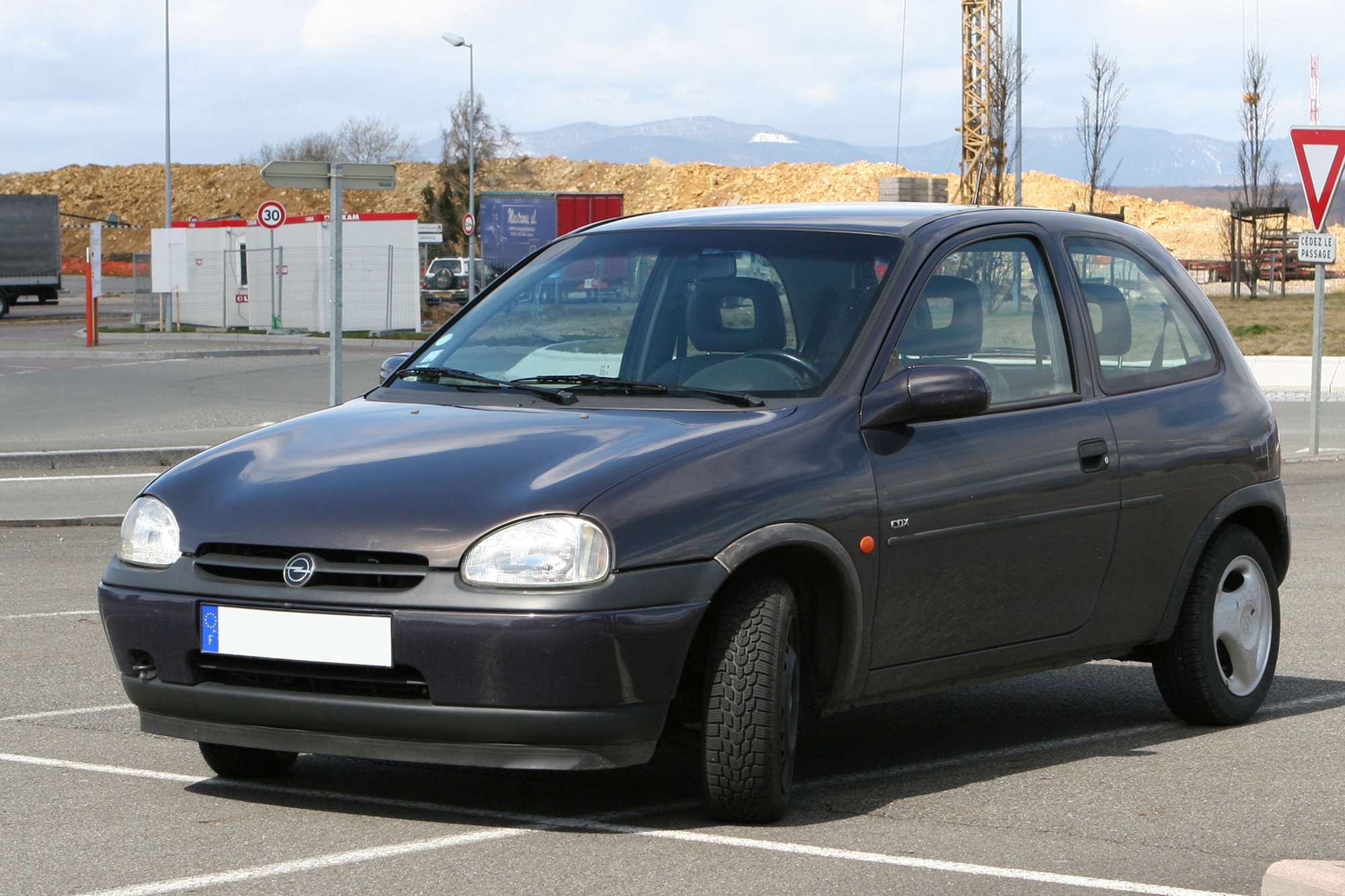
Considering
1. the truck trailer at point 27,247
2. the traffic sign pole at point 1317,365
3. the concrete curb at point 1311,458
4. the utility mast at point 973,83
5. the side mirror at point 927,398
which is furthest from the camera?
the utility mast at point 973,83

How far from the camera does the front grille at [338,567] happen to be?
4133 mm

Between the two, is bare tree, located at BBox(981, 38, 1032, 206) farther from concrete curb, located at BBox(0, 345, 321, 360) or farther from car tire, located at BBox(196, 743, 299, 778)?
car tire, located at BBox(196, 743, 299, 778)

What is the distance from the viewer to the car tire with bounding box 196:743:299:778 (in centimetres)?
494

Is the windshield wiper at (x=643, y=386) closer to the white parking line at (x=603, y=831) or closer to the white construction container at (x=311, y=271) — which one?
the white parking line at (x=603, y=831)

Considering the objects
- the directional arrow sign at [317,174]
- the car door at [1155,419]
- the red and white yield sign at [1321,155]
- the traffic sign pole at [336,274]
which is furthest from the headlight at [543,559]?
the red and white yield sign at [1321,155]

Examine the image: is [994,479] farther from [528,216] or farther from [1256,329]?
[528,216]

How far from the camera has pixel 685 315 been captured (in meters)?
5.32

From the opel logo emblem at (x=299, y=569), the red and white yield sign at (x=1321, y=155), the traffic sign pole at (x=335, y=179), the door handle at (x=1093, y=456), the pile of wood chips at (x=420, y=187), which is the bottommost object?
the opel logo emblem at (x=299, y=569)

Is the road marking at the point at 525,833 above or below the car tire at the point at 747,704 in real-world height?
below

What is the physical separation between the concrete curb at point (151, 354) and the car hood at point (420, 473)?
28.1 metres

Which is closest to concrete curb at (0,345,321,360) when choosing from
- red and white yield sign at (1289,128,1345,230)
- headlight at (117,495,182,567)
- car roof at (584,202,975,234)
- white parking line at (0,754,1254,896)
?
red and white yield sign at (1289,128,1345,230)

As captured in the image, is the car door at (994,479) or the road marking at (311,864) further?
the car door at (994,479)

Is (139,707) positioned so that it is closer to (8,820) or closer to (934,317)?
(8,820)

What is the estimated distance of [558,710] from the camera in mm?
4113
